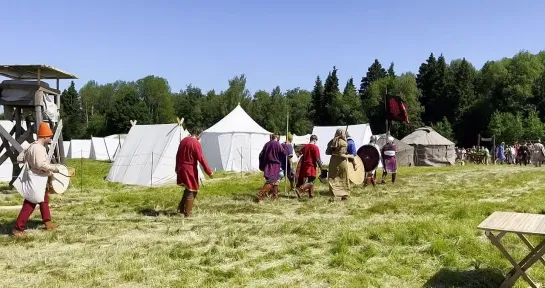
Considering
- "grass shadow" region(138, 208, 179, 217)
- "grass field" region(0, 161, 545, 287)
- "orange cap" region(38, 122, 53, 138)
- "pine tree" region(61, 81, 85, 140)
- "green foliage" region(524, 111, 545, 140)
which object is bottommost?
"grass field" region(0, 161, 545, 287)

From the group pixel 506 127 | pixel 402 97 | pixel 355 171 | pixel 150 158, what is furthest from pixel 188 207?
pixel 402 97

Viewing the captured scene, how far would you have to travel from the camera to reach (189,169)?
7.64 m

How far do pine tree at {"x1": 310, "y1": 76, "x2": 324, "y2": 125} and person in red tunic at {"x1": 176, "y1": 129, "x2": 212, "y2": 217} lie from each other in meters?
55.1

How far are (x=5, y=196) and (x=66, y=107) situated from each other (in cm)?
6804

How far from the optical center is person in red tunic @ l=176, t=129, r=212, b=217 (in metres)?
7.54

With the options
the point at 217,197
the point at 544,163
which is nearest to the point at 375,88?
the point at 544,163

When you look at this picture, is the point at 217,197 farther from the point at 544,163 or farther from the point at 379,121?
the point at 379,121

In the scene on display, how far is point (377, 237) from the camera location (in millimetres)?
5629

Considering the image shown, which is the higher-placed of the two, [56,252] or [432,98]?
[432,98]

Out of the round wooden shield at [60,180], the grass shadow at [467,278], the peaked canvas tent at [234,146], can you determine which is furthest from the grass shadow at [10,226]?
the peaked canvas tent at [234,146]

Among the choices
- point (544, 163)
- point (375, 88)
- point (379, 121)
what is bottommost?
point (544, 163)

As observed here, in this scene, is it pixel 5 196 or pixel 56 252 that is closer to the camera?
pixel 56 252

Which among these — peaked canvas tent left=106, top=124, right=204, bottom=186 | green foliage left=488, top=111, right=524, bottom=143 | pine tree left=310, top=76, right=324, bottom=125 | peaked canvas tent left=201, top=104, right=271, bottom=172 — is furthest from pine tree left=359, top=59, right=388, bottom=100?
peaked canvas tent left=106, top=124, right=204, bottom=186

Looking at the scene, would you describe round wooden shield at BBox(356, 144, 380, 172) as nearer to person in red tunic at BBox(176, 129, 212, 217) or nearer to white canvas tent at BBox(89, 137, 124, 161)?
person in red tunic at BBox(176, 129, 212, 217)
